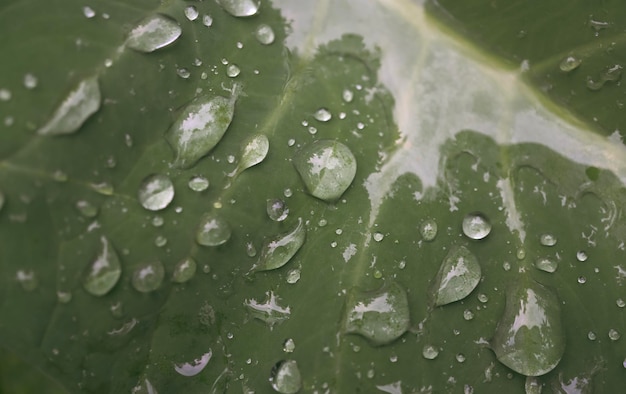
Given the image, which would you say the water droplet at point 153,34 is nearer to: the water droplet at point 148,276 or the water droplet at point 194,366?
the water droplet at point 148,276

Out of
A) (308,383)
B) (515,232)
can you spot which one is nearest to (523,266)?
(515,232)

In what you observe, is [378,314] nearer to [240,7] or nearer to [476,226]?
[476,226]

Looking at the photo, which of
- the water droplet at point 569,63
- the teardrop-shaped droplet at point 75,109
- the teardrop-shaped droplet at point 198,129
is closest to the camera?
the teardrop-shaped droplet at point 75,109

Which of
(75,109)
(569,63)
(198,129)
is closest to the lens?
(75,109)

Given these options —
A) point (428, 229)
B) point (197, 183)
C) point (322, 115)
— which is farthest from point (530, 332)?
point (197, 183)

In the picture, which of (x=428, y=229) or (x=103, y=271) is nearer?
(x=103, y=271)

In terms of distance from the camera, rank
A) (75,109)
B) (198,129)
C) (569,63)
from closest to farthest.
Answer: (75,109)
(198,129)
(569,63)

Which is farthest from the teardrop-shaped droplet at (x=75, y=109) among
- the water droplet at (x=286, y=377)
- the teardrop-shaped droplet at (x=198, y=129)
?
the water droplet at (x=286, y=377)

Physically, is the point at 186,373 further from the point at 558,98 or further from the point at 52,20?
the point at 558,98

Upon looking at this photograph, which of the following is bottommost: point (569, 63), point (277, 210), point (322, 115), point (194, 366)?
point (194, 366)
